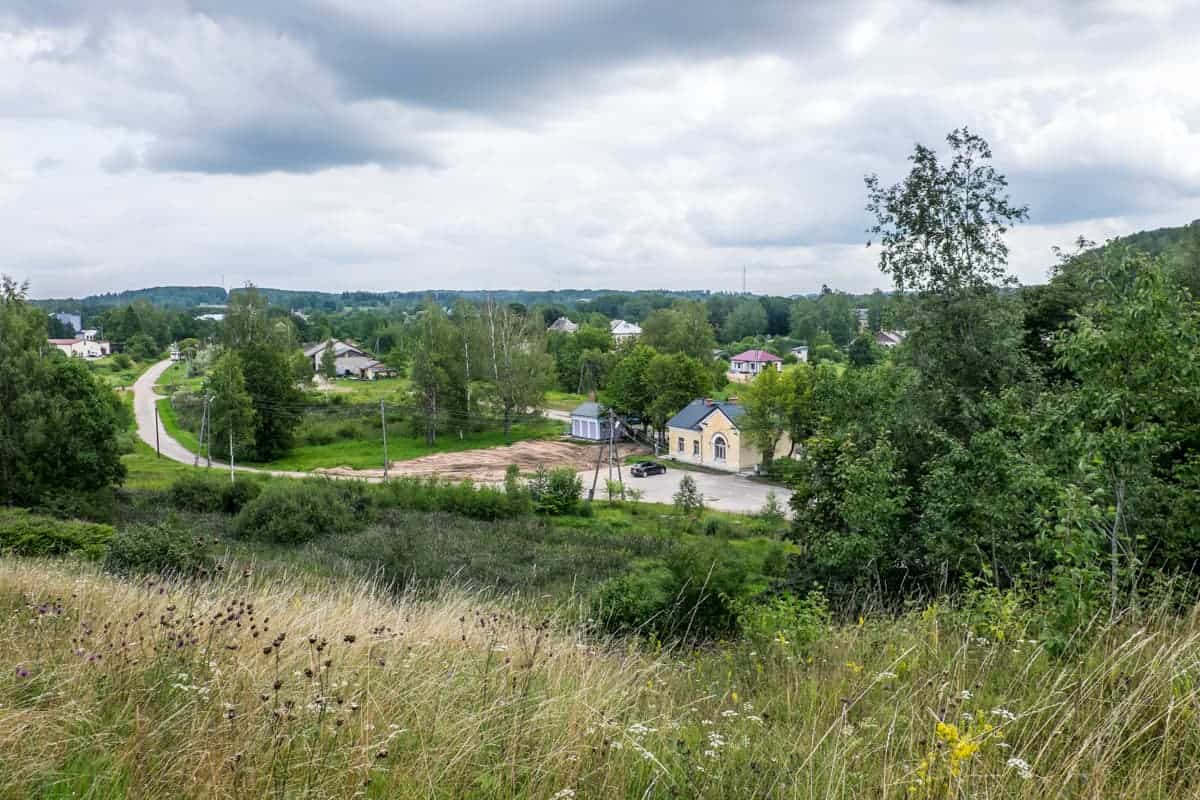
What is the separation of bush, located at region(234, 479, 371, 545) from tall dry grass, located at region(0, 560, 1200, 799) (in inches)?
906

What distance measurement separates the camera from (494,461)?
174 ft

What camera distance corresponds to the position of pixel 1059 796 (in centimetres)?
256

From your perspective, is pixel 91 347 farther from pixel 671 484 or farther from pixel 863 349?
pixel 863 349

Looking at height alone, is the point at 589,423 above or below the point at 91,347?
below

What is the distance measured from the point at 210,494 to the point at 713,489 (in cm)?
2658

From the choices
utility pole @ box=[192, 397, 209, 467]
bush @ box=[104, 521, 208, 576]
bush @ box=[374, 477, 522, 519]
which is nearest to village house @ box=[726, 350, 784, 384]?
utility pole @ box=[192, 397, 209, 467]

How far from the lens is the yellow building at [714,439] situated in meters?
51.7

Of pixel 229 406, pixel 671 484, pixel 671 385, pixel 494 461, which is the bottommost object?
pixel 671 484

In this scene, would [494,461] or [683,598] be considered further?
[494,461]

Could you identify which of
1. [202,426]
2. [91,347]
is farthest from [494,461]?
[91,347]

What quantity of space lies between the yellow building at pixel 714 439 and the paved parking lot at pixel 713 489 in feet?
5.96

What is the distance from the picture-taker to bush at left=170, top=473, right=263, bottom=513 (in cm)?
3231

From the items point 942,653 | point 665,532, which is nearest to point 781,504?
point 665,532

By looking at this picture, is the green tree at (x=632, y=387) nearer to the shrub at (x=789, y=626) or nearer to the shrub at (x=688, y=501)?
the shrub at (x=688, y=501)
